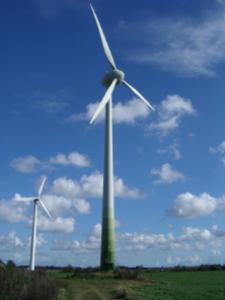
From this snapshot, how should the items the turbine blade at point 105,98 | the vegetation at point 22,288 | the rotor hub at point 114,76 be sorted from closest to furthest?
the vegetation at point 22,288
the turbine blade at point 105,98
the rotor hub at point 114,76

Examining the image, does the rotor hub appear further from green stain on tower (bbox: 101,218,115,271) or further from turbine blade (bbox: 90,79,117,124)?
green stain on tower (bbox: 101,218,115,271)

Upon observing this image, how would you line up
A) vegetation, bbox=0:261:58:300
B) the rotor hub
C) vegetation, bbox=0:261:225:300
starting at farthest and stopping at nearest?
the rotor hub → vegetation, bbox=0:261:225:300 → vegetation, bbox=0:261:58:300

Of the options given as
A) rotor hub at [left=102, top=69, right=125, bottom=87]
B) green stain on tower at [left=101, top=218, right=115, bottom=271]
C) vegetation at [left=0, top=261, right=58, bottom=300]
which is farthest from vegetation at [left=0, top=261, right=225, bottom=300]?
rotor hub at [left=102, top=69, right=125, bottom=87]

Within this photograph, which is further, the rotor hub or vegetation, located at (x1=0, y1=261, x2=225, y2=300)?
the rotor hub

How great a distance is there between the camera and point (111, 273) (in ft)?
172

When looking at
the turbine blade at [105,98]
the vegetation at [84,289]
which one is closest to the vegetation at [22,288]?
the vegetation at [84,289]

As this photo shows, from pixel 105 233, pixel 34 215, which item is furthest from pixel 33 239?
pixel 105 233

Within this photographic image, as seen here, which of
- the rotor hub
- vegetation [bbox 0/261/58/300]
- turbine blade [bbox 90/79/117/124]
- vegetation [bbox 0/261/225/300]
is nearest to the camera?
vegetation [bbox 0/261/58/300]

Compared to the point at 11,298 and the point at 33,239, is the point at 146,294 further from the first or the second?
the point at 33,239

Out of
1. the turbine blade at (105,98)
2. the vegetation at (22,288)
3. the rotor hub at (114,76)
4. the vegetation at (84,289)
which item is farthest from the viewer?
the rotor hub at (114,76)

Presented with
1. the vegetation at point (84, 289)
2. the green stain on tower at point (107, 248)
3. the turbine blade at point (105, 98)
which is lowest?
the vegetation at point (84, 289)

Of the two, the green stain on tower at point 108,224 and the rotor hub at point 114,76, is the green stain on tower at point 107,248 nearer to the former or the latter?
the green stain on tower at point 108,224

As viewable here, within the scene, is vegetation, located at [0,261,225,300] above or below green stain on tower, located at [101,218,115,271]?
below

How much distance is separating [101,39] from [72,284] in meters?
31.9
